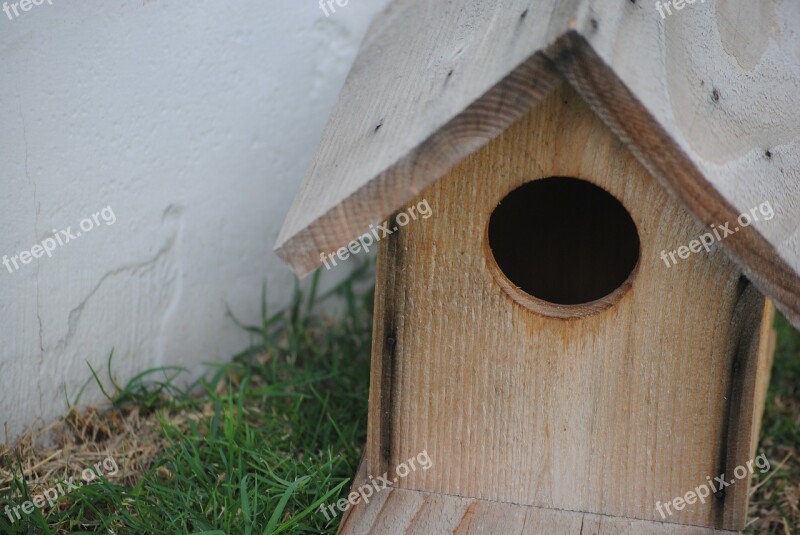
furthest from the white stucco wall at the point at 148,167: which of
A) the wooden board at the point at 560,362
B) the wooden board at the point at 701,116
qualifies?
the wooden board at the point at 701,116

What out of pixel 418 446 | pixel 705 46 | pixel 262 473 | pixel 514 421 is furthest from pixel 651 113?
pixel 262 473

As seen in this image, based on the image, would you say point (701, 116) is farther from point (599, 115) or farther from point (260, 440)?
point (260, 440)

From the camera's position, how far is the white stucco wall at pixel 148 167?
189cm

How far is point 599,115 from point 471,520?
2.70 ft

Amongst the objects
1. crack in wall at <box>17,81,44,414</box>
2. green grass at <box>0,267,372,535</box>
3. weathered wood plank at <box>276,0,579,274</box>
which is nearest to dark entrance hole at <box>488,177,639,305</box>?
green grass at <box>0,267,372,535</box>

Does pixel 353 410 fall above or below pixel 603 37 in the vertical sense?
below

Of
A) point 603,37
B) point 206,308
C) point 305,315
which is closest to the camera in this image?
point 603,37

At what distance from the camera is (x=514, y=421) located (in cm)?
172

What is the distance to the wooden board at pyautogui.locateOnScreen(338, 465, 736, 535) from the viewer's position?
1.67 m

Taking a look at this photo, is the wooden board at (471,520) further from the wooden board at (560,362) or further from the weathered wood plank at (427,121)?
the weathered wood plank at (427,121)

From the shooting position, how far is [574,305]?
1.70 m

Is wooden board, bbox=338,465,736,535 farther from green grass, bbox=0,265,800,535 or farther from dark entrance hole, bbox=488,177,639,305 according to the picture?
dark entrance hole, bbox=488,177,639,305

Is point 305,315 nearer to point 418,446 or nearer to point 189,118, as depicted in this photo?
point 189,118

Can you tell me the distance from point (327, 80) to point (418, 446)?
1.22m
